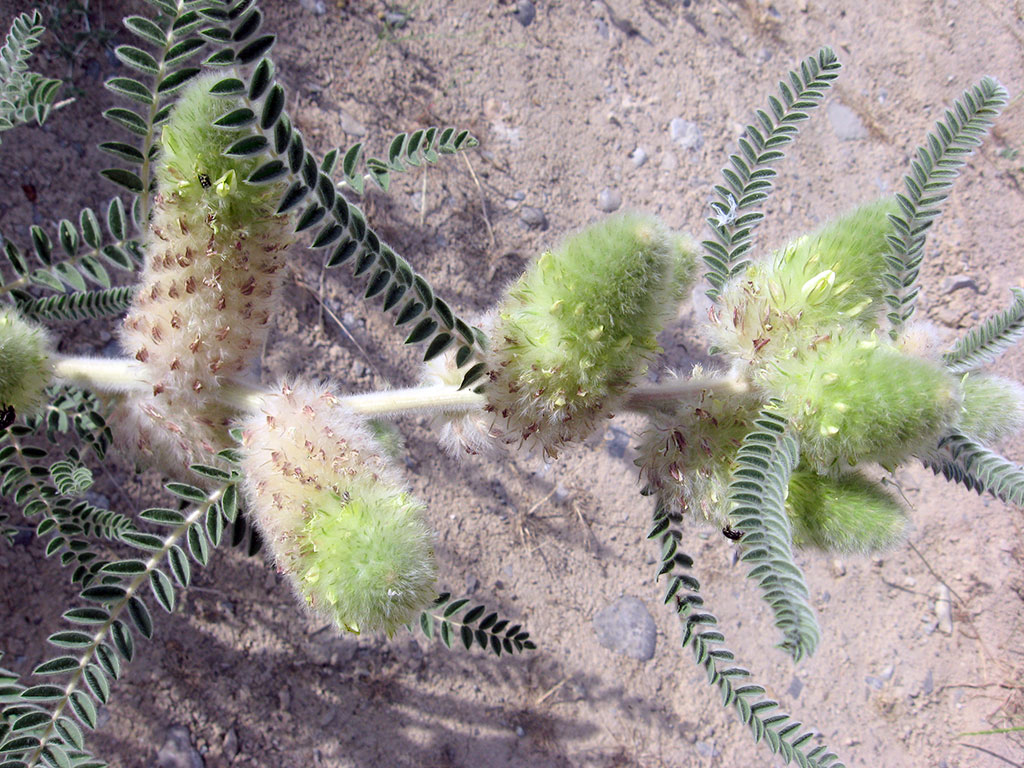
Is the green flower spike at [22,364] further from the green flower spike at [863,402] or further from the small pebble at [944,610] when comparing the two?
the small pebble at [944,610]

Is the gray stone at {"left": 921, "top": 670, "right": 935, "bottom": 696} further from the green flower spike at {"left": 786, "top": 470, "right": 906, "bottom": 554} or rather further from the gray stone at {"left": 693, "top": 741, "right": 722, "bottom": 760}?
the green flower spike at {"left": 786, "top": 470, "right": 906, "bottom": 554}

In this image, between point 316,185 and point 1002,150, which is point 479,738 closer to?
point 316,185

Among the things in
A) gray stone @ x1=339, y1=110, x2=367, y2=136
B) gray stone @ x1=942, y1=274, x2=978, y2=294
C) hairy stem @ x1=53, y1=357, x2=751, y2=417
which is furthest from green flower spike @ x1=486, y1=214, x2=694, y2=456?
gray stone @ x1=942, y1=274, x2=978, y2=294

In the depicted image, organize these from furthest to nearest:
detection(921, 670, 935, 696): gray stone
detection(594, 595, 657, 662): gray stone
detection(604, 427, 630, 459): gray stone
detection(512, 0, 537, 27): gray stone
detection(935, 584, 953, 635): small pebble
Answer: detection(935, 584, 953, 635): small pebble < detection(921, 670, 935, 696): gray stone < detection(512, 0, 537, 27): gray stone < detection(604, 427, 630, 459): gray stone < detection(594, 595, 657, 662): gray stone

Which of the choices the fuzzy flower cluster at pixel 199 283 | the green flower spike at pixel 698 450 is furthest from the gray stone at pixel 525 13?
the green flower spike at pixel 698 450

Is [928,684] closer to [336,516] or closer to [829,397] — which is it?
[829,397]
